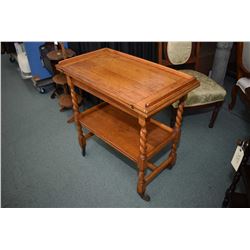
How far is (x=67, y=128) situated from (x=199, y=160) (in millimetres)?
1297

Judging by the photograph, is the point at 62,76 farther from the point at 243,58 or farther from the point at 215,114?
the point at 243,58

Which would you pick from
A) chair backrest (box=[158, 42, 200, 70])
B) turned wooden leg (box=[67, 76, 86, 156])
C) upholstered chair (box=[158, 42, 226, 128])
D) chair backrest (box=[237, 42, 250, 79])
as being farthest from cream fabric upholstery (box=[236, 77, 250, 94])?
turned wooden leg (box=[67, 76, 86, 156])

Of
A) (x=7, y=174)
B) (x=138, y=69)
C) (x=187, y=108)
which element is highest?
(x=138, y=69)

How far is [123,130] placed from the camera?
1.65m

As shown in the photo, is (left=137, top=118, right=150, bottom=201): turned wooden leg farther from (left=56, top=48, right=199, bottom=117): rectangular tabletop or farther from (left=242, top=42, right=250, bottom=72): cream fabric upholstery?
(left=242, top=42, right=250, bottom=72): cream fabric upholstery

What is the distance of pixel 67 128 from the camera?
7.62 feet

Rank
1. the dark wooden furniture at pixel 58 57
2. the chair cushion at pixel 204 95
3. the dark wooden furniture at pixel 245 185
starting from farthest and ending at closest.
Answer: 1. the dark wooden furniture at pixel 58 57
2. the chair cushion at pixel 204 95
3. the dark wooden furniture at pixel 245 185

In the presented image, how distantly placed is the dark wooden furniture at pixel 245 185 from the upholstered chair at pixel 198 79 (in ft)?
2.39

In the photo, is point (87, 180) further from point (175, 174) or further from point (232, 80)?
point (232, 80)

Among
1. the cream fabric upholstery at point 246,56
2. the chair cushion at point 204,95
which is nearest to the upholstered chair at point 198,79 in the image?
the chair cushion at point 204,95

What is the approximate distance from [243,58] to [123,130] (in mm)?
1476

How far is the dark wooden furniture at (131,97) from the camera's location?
3.94ft

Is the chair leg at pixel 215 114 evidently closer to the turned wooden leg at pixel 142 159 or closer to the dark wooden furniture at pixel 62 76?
the turned wooden leg at pixel 142 159

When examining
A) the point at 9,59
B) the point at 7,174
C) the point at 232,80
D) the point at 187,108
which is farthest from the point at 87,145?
the point at 9,59
